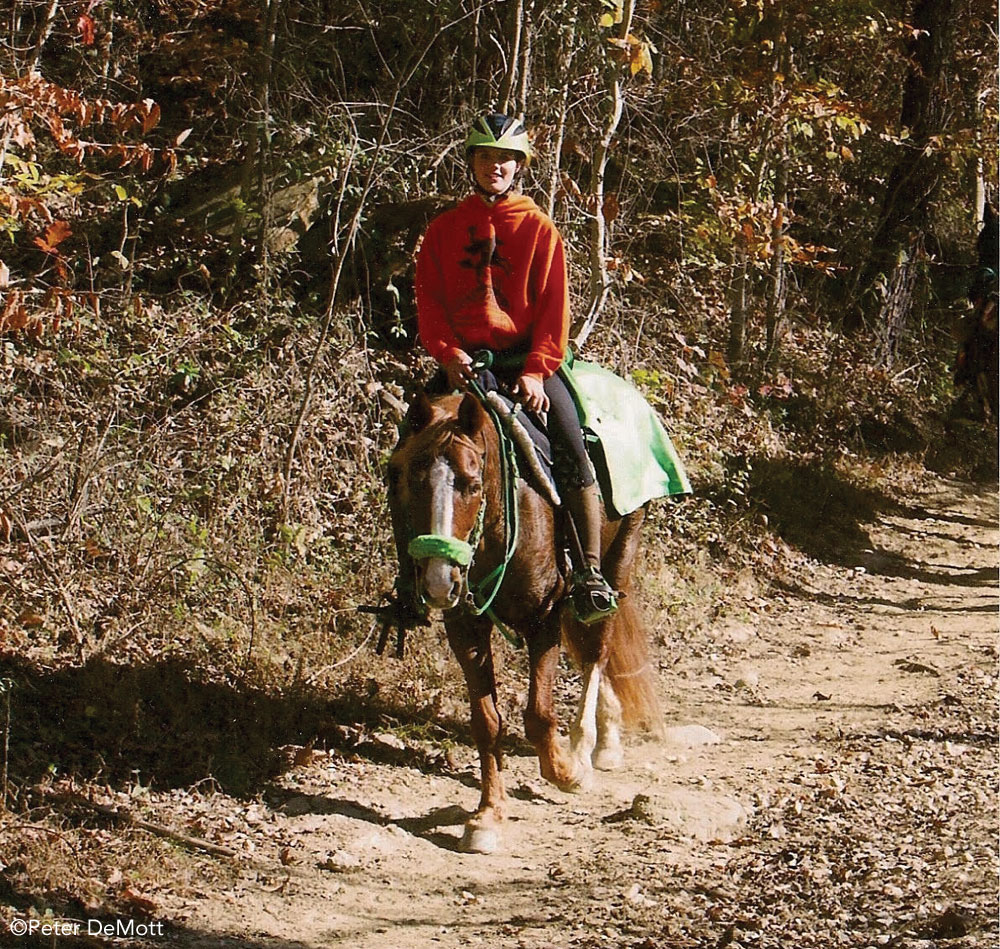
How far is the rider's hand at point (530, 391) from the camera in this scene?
18.3 feet

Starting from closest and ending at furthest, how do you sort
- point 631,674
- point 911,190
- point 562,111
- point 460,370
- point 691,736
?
point 460,370, point 631,674, point 691,736, point 562,111, point 911,190

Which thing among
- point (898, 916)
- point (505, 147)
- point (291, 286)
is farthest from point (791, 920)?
point (291, 286)

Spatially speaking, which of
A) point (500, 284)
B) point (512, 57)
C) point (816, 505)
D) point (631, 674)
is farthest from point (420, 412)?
point (816, 505)

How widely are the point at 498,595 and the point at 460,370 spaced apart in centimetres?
108

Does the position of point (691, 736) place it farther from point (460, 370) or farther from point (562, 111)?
point (562, 111)

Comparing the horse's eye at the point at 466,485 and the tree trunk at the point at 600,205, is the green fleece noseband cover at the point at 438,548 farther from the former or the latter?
the tree trunk at the point at 600,205

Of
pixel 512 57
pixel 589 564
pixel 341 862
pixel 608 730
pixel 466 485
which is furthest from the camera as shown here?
pixel 512 57

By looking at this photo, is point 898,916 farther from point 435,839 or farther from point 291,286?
point 291,286

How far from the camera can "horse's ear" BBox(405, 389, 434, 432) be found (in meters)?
5.09

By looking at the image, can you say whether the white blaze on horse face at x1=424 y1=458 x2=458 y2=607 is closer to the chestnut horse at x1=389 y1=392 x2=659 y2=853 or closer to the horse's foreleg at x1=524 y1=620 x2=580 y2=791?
the chestnut horse at x1=389 y1=392 x2=659 y2=853

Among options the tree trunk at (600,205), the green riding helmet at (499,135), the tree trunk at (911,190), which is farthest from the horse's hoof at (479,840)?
the tree trunk at (911,190)

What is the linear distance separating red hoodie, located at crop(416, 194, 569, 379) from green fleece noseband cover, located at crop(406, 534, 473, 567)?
1.23 m

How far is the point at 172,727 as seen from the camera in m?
6.08

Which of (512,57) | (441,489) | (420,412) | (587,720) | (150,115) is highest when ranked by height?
(512,57)
